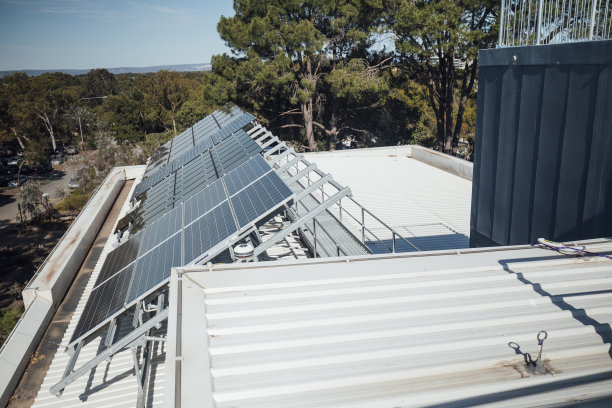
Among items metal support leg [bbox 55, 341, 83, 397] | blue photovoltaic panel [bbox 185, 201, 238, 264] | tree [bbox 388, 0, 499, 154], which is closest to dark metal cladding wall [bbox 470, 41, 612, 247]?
blue photovoltaic panel [bbox 185, 201, 238, 264]

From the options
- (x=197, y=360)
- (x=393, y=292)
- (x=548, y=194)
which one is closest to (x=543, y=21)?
(x=548, y=194)

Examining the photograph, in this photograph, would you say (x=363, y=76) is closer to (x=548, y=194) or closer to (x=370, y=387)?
(x=548, y=194)

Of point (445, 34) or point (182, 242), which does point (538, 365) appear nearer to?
point (182, 242)

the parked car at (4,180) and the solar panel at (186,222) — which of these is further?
the parked car at (4,180)

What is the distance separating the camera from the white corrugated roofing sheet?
9.81 feet

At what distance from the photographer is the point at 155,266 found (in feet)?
19.2

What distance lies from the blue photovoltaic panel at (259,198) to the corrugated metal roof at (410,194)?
395 centimetres

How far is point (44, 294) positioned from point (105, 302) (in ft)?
10.5

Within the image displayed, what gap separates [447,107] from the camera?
88.8 ft

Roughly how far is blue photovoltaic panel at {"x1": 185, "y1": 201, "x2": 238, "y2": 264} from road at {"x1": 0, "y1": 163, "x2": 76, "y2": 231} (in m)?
30.9

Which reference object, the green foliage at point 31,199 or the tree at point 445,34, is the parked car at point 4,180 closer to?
the green foliage at point 31,199

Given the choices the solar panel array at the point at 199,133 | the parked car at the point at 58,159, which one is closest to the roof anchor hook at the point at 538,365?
the solar panel array at the point at 199,133

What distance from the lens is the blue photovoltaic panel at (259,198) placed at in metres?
5.80

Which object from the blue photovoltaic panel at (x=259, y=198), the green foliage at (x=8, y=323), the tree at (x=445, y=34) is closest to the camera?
the blue photovoltaic panel at (x=259, y=198)
